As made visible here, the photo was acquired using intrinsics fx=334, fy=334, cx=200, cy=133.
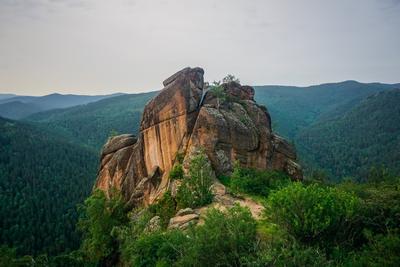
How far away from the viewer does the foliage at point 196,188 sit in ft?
95.0

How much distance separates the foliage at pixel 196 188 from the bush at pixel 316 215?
32.9ft

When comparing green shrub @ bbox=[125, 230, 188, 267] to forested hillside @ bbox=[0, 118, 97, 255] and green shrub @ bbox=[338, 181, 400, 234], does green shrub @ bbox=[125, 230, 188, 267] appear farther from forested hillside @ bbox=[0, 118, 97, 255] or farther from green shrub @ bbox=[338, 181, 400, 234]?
forested hillside @ bbox=[0, 118, 97, 255]

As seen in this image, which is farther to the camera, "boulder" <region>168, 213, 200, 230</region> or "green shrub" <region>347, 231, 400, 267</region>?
"boulder" <region>168, 213, 200, 230</region>

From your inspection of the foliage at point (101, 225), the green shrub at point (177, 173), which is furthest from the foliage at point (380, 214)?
the foliage at point (101, 225)

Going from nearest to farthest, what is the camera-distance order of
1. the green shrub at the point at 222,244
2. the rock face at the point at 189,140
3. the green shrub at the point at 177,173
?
the green shrub at the point at 222,244 → the green shrub at the point at 177,173 → the rock face at the point at 189,140

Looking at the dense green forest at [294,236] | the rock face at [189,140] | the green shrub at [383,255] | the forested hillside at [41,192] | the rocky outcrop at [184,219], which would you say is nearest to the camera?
the green shrub at [383,255]

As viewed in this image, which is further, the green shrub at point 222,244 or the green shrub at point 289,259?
the green shrub at point 222,244

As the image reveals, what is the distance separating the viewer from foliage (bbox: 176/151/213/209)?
28953 mm

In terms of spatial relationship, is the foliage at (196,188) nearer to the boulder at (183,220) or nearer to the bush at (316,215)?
the boulder at (183,220)

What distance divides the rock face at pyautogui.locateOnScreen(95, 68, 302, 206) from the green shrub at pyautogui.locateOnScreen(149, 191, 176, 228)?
8.34 ft

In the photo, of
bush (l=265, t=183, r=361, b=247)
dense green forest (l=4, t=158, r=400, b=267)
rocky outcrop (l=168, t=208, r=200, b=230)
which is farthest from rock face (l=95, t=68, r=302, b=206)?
bush (l=265, t=183, r=361, b=247)

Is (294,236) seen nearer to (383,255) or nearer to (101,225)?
(383,255)

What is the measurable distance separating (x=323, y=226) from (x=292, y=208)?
194 centimetres

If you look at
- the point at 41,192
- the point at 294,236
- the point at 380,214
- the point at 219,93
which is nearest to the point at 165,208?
the point at 294,236
